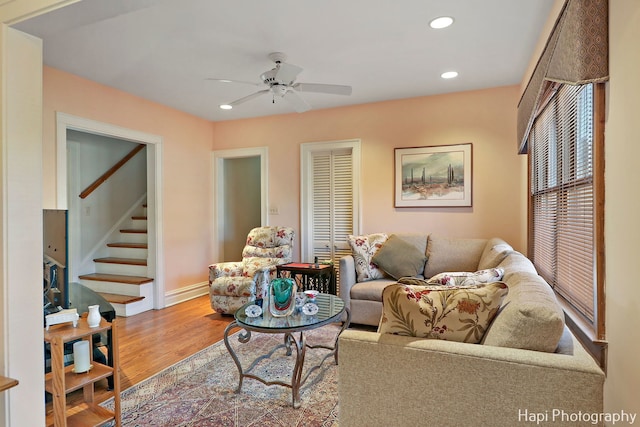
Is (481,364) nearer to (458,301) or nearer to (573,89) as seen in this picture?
(458,301)

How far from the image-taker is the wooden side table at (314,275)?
3803 mm

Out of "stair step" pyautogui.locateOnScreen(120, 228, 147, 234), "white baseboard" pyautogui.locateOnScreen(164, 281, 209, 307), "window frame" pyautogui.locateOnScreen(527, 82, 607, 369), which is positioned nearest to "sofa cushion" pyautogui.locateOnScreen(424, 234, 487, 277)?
"window frame" pyautogui.locateOnScreen(527, 82, 607, 369)

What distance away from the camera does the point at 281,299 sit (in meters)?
2.33

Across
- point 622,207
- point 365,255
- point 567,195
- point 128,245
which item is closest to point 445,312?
point 622,207

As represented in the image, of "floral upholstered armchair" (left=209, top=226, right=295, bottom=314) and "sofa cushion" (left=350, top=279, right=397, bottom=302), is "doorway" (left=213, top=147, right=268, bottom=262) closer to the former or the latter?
"floral upholstered armchair" (left=209, top=226, right=295, bottom=314)

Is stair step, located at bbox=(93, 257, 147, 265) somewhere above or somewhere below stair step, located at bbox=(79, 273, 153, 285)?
above

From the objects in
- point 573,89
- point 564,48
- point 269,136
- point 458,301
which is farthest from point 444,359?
point 269,136

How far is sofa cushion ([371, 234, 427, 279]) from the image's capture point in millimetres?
3543

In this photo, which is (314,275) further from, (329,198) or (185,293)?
(185,293)

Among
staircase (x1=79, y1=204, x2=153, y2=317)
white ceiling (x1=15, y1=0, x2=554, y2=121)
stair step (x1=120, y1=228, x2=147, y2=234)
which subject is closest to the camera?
white ceiling (x1=15, y1=0, x2=554, y2=121)

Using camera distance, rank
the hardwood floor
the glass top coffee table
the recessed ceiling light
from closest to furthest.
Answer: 1. the glass top coffee table
2. the recessed ceiling light
3. the hardwood floor

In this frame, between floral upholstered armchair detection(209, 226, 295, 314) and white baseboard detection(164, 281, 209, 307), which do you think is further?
white baseboard detection(164, 281, 209, 307)

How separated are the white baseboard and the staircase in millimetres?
227
